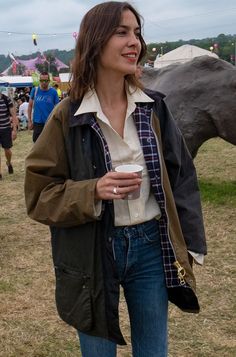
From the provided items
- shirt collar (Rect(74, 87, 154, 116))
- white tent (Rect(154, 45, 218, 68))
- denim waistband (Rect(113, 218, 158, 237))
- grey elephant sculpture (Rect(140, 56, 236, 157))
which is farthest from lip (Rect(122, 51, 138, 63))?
white tent (Rect(154, 45, 218, 68))

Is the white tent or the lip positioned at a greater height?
the lip

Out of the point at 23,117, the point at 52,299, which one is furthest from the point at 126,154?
the point at 23,117

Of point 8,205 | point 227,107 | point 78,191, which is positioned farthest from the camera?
point 8,205

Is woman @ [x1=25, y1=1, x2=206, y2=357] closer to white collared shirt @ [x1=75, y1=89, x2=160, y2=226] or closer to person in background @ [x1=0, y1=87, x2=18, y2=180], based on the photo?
white collared shirt @ [x1=75, y1=89, x2=160, y2=226]

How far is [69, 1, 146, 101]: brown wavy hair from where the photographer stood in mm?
1640

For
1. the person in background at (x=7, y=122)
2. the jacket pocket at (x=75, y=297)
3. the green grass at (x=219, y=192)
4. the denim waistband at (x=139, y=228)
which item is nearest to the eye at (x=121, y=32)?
the denim waistband at (x=139, y=228)

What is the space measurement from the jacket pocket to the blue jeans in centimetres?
10

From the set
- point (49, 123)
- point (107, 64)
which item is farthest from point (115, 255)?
point (107, 64)

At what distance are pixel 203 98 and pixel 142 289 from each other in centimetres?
442

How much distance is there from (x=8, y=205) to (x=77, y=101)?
4973 millimetres

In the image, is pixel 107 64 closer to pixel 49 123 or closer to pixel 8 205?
pixel 49 123

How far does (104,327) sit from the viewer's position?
1676 mm

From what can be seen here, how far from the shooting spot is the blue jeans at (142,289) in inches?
67.4

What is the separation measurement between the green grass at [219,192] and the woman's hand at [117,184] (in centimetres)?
455
